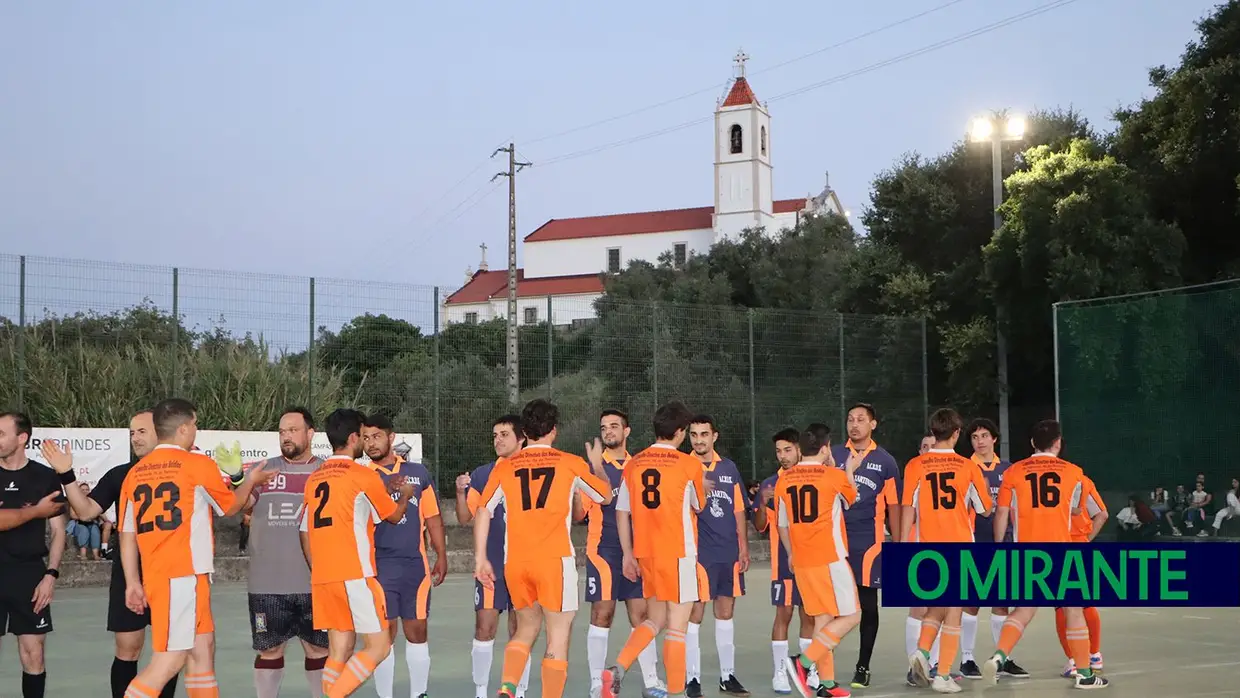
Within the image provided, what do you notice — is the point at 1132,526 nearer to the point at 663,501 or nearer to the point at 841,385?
the point at 841,385

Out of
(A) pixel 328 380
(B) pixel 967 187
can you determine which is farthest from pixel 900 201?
(A) pixel 328 380

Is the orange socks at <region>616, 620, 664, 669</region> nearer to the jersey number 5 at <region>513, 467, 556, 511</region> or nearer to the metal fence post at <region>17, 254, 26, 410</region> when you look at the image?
the jersey number 5 at <region>513, 467, 556, 511</region>

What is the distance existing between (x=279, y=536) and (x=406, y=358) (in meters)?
13.1

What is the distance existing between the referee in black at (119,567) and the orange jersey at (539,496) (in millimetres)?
2079

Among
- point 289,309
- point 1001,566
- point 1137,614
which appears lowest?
point 1137,614

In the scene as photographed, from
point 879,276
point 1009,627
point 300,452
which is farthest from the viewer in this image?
point 879,276

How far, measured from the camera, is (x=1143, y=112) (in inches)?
1065

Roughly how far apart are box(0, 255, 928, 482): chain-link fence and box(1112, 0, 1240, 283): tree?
629cm

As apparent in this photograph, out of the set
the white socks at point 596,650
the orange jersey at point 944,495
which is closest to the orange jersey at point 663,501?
the white socks at point 596,650

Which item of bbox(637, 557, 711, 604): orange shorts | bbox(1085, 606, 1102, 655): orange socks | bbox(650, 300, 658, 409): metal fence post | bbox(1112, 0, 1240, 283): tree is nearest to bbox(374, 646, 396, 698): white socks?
bbox(637, 557, 711, 604): orange shorts

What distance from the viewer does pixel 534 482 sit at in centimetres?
822

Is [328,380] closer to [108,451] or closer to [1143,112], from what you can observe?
[108,451]

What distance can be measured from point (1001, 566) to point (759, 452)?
46.7 ft

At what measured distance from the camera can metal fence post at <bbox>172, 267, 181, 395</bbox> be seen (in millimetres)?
20031
